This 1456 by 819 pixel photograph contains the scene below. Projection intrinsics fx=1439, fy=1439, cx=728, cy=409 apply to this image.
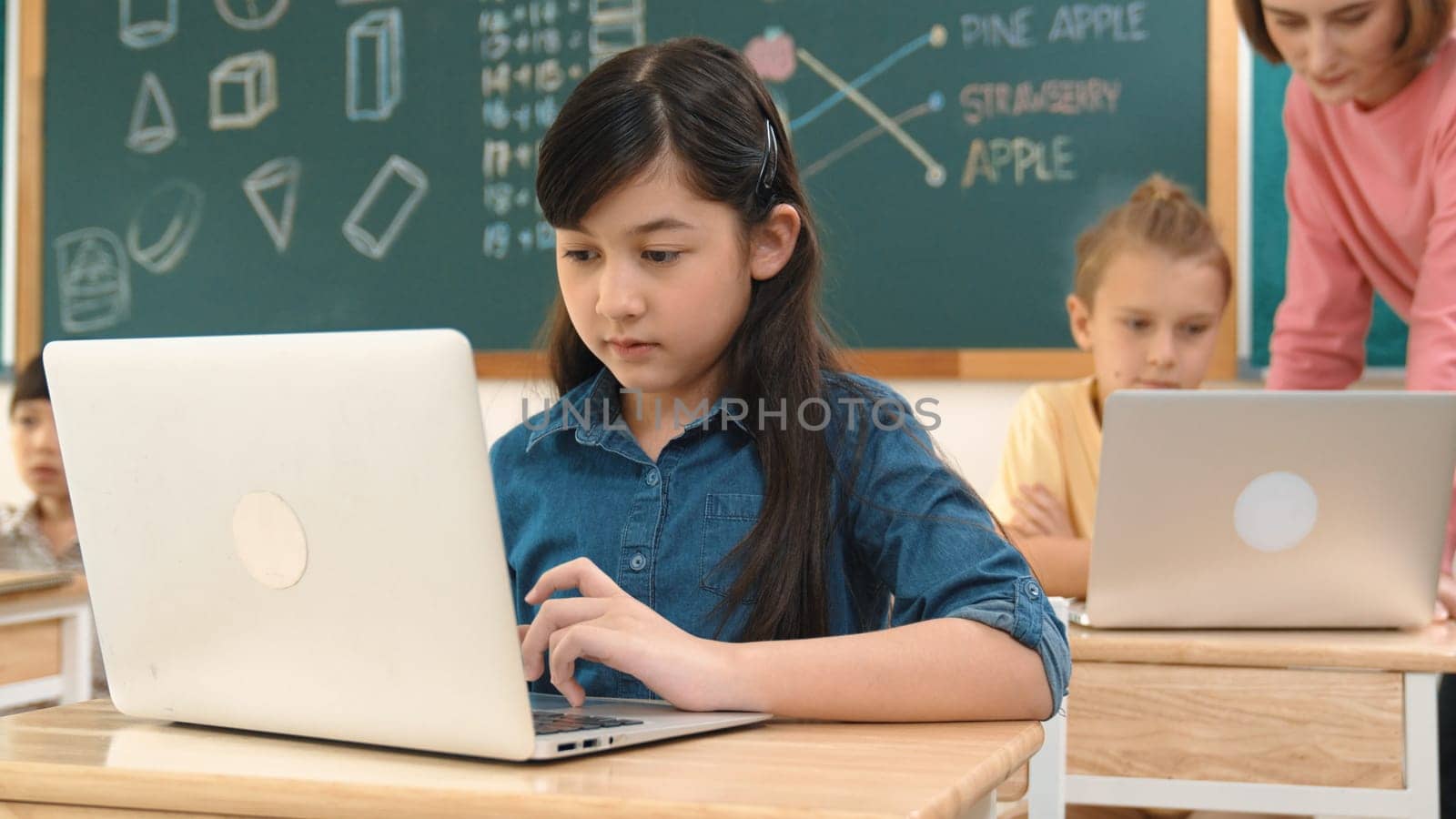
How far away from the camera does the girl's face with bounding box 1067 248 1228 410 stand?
2.05m

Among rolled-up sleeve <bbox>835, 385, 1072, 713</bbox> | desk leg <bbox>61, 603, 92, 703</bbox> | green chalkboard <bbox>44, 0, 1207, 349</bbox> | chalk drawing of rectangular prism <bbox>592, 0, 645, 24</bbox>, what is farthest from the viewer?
chalk drawing of rectangular prism <bbox>592, 0, 645, 24</bbox>

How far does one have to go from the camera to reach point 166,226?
3.13 m

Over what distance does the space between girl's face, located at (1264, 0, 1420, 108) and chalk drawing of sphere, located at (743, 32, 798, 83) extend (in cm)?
96

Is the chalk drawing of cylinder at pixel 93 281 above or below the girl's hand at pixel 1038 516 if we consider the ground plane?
above

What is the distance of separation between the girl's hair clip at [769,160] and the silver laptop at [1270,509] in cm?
44

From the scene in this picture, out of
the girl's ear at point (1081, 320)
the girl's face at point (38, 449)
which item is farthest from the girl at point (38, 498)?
the girl's ear at point (1081, 320)

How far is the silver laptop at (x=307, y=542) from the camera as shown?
715mm

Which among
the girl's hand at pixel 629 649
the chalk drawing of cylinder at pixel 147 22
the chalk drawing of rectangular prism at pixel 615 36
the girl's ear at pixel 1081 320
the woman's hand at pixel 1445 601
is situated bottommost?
the woman's hand at pixel 1445 601

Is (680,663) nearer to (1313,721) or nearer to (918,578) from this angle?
(918,578)

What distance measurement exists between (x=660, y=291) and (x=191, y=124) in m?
2.43

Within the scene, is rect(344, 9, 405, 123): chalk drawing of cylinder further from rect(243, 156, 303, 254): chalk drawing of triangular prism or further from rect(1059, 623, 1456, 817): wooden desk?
rect(1059, 623, 1456, 817): wooden desk

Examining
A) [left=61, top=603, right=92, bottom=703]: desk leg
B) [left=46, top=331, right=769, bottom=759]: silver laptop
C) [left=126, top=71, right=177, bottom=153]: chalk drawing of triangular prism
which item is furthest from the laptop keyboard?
[left=126, top=71, right=177, bottom=153]: chalk drawing of triangular prism

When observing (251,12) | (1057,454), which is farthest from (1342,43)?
(251,12)

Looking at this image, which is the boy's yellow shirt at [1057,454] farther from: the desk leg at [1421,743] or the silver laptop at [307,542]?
the silver laptop at [307,542]
